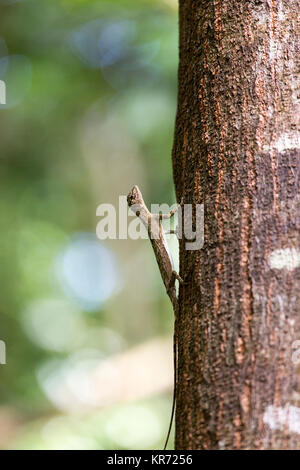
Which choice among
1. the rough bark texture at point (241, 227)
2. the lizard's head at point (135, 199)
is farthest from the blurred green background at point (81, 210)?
the rough bark texture at point (241, 227)

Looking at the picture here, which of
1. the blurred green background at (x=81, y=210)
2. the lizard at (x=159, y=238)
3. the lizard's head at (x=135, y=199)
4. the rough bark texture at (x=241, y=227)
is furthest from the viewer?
the blurred green background at (x=81, y=210)

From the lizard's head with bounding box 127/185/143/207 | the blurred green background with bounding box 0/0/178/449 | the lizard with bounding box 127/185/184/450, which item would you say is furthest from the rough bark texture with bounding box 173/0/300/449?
the blurred green background with bounding box 0/0/178/449

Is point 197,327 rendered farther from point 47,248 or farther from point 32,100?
point 47,248

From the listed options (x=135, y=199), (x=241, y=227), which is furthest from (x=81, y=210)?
(x=241, y=227)

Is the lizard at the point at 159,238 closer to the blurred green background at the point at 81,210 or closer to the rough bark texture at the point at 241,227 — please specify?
the rough bark texture at the point at 241,227

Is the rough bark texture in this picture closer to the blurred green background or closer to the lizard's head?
the lizard's head

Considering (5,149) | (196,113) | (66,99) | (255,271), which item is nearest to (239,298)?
(255,271)
